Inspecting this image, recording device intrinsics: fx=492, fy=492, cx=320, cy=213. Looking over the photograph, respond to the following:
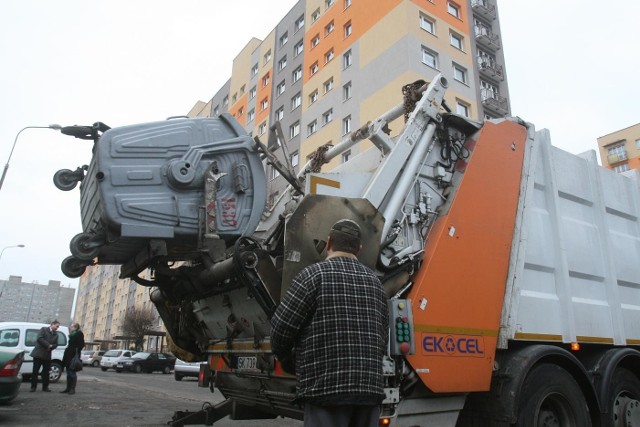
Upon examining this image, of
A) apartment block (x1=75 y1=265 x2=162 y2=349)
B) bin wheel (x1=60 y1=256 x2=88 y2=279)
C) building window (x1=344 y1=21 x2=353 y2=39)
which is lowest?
bin wheel (x1=60 y1=256 x2=88 y2=279)

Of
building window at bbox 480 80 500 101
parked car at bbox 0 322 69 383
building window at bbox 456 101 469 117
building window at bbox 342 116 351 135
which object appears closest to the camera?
parked car at bbox 0 322 69 383

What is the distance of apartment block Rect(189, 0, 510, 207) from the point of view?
2203 centimetres

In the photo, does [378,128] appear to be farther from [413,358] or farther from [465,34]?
[465,34]

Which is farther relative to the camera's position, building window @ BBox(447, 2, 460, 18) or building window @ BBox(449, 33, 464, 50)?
building window @ BBox(447, 2, 460, 18)

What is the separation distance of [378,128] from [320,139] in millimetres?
21868

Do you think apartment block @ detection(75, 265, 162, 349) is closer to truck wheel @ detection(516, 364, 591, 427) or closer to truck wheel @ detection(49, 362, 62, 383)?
truck wheel @ detection(49, 362, 62, 383)

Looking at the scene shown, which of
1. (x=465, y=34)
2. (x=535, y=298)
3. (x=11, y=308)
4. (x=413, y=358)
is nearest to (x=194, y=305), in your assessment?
(x=413, y=358)

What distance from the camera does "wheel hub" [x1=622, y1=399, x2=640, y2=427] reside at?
4441mm

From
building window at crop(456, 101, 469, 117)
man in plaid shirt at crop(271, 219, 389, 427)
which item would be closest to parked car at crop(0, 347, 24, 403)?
man in plaid shirt at crop(271, 219, 389, 427)

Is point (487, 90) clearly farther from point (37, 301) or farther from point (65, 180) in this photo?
point (37, 301)

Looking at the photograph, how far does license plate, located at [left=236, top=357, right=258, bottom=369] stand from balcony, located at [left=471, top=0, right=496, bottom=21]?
→ 26.6 m

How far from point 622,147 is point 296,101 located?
39621 millimetres

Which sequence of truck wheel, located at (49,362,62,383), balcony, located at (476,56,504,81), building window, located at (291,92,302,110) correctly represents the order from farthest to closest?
1. building window, located at (291,92,302,110)
2. balcony, located at (476,56,504,81)
3. truck wheel, located at (49,362,62,383)

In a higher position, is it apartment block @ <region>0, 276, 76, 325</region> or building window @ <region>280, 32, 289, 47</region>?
building window @ <region>280, 32, 289, 47</region>
